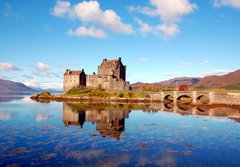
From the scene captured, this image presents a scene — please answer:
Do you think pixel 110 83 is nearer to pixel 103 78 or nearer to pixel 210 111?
pixel 103 78

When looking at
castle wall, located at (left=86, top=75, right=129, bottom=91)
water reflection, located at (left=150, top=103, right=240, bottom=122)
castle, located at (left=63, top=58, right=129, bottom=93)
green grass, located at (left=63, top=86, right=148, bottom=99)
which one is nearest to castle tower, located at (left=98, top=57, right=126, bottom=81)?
castle, located at (left=63, top=58, right=129, bottom=93)

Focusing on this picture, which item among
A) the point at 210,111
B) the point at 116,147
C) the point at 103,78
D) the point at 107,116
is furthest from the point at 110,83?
the point at 116,147

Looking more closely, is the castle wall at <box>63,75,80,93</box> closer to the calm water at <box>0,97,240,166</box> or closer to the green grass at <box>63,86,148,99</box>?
the green grass at <box>63,86,148,99</box>

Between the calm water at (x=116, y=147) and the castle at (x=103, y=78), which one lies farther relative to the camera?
the castle at (x=103, y=78)

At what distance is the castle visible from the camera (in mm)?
101562

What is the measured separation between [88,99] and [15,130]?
201ft

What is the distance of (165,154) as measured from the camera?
19.5 meters

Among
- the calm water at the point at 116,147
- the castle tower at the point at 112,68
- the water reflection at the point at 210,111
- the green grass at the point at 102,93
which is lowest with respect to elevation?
the calm water at the point at 116,147

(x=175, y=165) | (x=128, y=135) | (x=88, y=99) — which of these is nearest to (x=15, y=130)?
(x=128, y=135)

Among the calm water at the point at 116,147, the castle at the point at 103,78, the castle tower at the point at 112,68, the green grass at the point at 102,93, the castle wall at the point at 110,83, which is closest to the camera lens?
the calm water at the point at 116,147

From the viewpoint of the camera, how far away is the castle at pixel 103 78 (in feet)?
333

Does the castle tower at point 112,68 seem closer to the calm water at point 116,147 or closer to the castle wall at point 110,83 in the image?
the castle wall at point 110,83

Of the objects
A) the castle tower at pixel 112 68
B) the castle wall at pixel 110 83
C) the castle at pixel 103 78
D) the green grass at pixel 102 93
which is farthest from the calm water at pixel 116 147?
the castle tower at pixel 112 68

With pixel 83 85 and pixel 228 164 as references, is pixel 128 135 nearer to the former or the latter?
pixel 228 164
